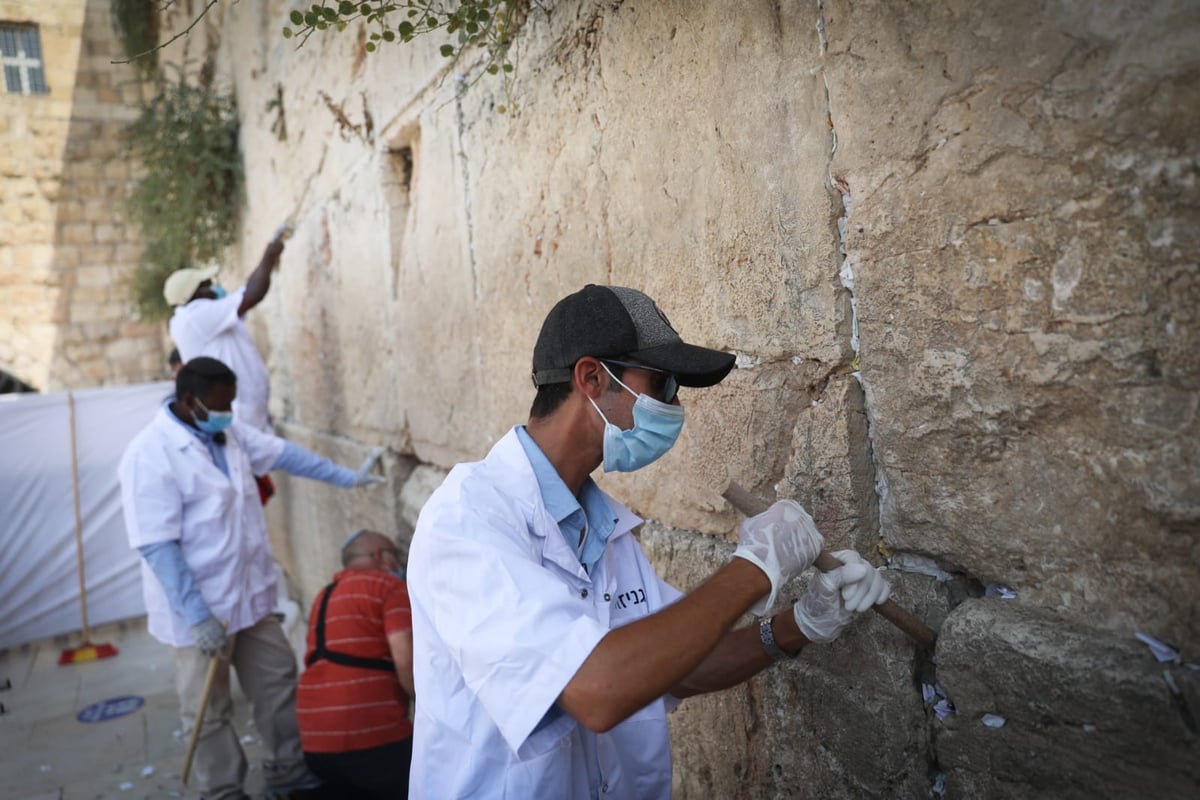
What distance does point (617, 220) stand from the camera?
227cm

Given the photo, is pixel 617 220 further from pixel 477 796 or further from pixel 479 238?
pixel 477 796

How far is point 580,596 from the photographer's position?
1.60m

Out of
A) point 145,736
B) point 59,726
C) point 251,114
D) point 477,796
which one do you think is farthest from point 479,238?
point 251,114

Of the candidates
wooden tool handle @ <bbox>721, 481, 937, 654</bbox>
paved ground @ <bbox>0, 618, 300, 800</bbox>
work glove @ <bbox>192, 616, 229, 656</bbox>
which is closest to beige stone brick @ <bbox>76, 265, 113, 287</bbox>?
paved ground @ <bbox>0, 618, 300, 800</bbox>

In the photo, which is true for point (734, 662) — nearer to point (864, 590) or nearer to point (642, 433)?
point (864, 590)

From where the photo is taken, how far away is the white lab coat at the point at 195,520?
3484mm

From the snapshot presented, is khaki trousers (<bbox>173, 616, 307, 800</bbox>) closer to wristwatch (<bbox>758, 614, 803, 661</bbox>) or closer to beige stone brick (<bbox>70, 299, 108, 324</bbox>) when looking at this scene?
wristwatch (<bbox>758, 614, 803, 661</bbox>)

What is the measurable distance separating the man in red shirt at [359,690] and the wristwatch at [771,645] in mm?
1640

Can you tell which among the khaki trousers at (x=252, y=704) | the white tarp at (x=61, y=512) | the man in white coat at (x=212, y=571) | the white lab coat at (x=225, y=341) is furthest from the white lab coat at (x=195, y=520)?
the white tarp at (x=61, y=512)

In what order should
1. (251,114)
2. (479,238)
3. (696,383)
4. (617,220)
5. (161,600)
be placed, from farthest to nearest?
(251,114) < (161,600) < (479,238) < (617,220) < (696,383)

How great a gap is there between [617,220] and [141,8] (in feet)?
27.8

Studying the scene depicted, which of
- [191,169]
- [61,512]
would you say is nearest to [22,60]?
[191,169]

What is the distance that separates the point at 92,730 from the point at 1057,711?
5.02 meters

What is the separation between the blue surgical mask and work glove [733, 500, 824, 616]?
0.21 metres
